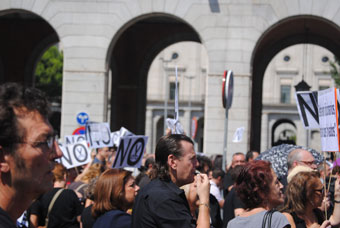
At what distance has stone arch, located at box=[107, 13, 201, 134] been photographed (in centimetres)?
3139

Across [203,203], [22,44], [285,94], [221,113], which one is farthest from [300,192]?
[285,94]

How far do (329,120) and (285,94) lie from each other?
67.7 metres

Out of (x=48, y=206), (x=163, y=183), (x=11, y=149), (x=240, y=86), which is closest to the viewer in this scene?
(x=11, y=149)

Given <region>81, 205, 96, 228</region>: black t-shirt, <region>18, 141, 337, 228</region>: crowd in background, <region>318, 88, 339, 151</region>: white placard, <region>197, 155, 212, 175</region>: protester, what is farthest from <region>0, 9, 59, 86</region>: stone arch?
<region>318, 88, 339, 151</region>: white placard

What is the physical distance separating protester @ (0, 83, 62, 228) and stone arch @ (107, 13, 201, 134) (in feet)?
92.8

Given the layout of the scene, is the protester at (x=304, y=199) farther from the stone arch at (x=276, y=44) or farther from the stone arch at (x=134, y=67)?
the stone arch at (x=134, y=67)

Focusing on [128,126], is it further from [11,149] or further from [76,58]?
[11,149]

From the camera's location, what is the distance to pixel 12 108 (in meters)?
2.85

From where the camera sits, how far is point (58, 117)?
61875 millimetres

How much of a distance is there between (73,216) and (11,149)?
517 cm

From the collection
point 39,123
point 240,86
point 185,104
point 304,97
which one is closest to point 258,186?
point 39,123

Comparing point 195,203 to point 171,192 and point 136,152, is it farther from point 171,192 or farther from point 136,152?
point 136,152

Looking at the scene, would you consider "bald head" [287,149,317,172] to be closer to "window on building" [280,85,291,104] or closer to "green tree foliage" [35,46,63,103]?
"green tree foliage" [35,46,63,103]

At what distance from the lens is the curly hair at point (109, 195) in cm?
607
